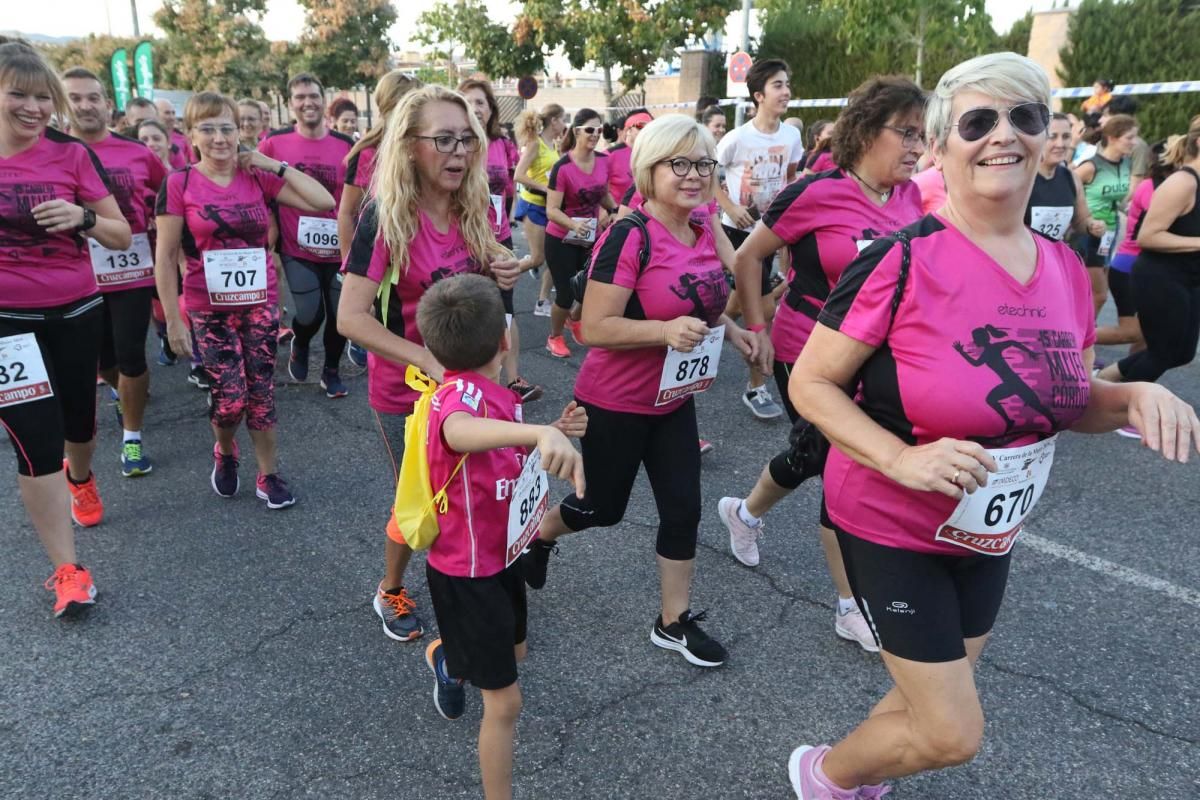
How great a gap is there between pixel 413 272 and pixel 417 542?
105 centimetres

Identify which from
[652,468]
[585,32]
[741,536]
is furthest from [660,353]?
[585,32]

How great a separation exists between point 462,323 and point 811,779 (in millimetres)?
1552

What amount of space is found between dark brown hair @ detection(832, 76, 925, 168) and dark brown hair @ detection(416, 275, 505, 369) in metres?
1.71

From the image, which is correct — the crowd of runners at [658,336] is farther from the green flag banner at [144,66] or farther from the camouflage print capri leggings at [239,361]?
the green flag banner at [144,66]

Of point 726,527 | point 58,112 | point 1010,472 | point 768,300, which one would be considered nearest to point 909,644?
point 1010,472

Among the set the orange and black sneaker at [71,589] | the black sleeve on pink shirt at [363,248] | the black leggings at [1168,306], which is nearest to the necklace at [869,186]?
the black sleeve on pink shirt at [363,248]

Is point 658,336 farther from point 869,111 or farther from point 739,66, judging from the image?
point 739,66

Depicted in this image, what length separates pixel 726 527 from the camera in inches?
161

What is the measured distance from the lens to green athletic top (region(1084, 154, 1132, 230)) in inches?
267

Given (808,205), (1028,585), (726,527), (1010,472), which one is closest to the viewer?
(1010,472)

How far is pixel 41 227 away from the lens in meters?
3.27

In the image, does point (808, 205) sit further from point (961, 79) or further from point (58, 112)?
point (58, 112)

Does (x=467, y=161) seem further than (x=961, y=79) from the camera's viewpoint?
Yes

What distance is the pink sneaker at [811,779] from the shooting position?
2245 millimetres
